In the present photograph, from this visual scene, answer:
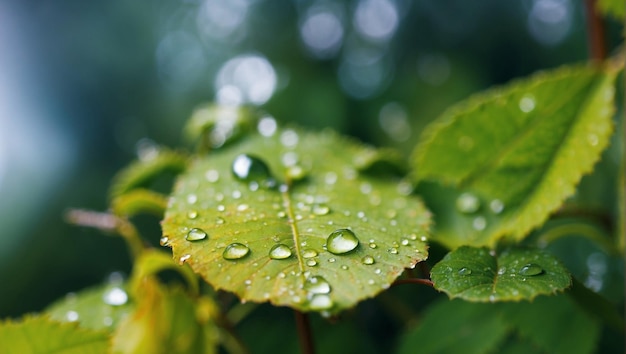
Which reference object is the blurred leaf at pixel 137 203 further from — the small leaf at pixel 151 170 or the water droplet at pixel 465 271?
the water droplet at pixel 465 271

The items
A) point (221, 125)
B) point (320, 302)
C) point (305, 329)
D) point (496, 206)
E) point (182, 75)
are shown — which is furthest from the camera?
point (182, 75)

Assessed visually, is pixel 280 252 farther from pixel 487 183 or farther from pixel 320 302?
pixel 487 183

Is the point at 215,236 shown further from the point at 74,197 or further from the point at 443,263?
the point at 74,197

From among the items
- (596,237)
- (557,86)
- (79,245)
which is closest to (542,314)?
(596,237)

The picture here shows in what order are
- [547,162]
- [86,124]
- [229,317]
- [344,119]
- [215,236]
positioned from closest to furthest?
[215,236] < [547,162] < [229,317] < [344,119] < [86,124]

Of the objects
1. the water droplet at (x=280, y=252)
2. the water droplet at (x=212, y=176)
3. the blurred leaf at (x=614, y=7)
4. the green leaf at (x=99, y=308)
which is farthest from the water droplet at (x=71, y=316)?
the blurred leaf at (x=614, y=7)

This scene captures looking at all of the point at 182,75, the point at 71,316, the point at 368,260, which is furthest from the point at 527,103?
the point at 182,75
